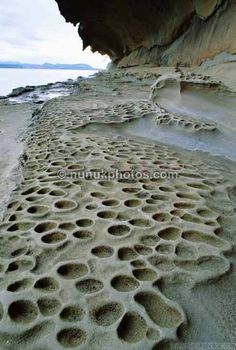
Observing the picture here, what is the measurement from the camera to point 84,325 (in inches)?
45.3

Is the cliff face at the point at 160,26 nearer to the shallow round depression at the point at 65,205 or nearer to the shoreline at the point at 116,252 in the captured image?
the shoreline at the point at 116,252

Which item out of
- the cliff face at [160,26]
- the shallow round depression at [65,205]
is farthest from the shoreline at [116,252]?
the cliff face at [160,26]

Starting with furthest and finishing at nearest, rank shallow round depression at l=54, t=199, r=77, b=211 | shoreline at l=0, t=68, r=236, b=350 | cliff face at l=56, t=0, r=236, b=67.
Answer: cliff face at l=56, t=0, r=236, b=67, shallow round depression at l=54, t=199, r=77, b=211, shoreline at l=0, t=68, r=236, b=350

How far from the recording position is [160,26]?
12.6 meters

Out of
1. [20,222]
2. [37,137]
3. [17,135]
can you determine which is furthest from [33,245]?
[17,135]

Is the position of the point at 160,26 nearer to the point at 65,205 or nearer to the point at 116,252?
the point at 65,205

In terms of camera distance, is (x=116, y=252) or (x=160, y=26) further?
(x=160, y=26)

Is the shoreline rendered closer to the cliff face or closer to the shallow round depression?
the shallow round depression

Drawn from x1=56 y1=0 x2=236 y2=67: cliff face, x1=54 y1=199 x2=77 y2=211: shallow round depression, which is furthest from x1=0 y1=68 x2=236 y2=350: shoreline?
x1=56 y1=0 x2=236 y2=67: cliff face

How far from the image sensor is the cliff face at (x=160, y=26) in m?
7.92

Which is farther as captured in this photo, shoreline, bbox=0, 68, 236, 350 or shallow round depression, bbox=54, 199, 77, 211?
shallow round depression, bbox=54, 199, 77, 211

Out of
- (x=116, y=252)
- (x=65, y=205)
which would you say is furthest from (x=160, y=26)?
(x=116, y=252)

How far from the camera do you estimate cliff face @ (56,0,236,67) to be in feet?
26.0

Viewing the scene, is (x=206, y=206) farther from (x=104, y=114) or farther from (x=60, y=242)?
(x=104, y=114)
